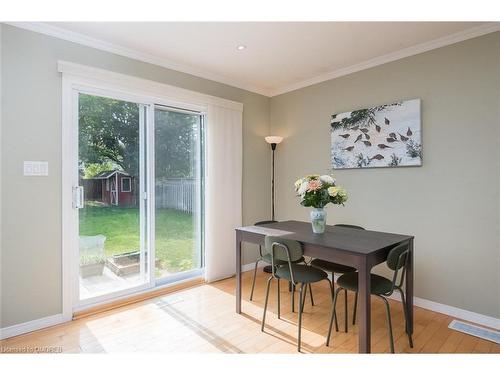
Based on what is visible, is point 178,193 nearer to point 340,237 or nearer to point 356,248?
point 340,237

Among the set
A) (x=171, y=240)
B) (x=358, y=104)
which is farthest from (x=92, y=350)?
(x=358, y=104)

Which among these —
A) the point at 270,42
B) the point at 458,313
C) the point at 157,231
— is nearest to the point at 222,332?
the point at 157,231

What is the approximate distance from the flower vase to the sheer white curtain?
151 centimetres

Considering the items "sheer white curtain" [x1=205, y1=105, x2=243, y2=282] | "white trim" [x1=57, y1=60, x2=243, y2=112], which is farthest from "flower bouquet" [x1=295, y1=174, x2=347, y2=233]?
"white trim" [x1=57, y1=60, x2=243, y2=112]

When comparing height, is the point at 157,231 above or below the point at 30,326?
above

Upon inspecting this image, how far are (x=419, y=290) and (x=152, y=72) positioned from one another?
11.6 ft

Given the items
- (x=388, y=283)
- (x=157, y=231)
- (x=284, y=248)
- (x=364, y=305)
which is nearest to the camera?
(x=364, y=305)

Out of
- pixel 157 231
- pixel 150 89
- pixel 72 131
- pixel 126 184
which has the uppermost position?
pixel 150 89

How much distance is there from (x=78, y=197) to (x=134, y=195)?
582 millimetres

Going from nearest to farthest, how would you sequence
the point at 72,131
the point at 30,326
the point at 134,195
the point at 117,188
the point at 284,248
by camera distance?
the point at 284,248, the point at 30,326, the point at 72,131, the point at 117,188, the point at 134,195

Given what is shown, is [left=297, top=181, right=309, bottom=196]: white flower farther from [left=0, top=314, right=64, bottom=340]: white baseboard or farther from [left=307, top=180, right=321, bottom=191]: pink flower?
[left=0, top=314, right=64, bottom=340]: white baseboard

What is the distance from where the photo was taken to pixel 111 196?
2955mm

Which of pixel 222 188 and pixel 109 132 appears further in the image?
pixel 222 188

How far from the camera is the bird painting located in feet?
9.36
